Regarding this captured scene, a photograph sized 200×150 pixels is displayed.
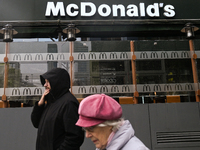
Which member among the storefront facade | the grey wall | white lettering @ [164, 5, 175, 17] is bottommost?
the grey wall

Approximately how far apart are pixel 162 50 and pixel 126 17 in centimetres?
223

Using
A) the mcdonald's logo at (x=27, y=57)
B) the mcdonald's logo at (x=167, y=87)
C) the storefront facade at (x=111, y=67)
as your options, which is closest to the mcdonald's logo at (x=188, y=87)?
the storefront facade at (x=111, y=67)

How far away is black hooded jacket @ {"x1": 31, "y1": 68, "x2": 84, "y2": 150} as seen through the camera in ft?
6.95

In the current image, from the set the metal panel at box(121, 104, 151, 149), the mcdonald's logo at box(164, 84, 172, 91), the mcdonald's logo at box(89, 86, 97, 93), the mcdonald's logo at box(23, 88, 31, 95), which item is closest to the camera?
the metal panel at box(121, 104, 151, 149)

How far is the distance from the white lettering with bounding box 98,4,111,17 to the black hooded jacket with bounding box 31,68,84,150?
5.12 meters

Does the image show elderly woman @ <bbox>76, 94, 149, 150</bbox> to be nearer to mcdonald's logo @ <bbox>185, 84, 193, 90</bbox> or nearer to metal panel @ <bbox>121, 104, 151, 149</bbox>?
metal panel @ <bbox>121, 104, 151, 149</bbox>

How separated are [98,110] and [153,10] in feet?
22.0

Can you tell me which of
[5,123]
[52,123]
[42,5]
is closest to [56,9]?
[42,5]

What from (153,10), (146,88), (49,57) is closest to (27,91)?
(49,57)

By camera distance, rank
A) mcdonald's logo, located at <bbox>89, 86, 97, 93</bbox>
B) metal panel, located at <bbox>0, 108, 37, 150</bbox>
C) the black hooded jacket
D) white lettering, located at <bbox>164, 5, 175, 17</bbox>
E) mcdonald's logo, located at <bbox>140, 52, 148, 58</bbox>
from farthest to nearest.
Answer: white lettering, located at <bbox>164, 5, 175, 17</bbox> → mcdonald's logo, located at <bbox>140, 52, 148, 58</bbox> → mcdonald's logo, located at <bbox>89, 86, 97, 93</bbox> → metal panel, located at <bbox>0, 108, 37, 150</bbox> → the black hooded jacket

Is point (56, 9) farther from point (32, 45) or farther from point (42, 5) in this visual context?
point (32, 45)

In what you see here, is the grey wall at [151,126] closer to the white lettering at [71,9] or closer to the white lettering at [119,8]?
the white lettering at [119,8]

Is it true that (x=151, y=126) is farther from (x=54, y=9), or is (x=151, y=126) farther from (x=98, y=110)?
(x=54, y=9)

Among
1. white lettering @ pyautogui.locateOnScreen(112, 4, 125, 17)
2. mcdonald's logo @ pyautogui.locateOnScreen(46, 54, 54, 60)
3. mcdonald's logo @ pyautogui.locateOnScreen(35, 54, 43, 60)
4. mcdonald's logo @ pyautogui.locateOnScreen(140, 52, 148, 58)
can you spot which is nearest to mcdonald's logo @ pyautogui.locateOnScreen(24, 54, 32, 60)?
mcdonald's logo @ pyautogui.locateOnScreen(35, 54, 43, 60)
